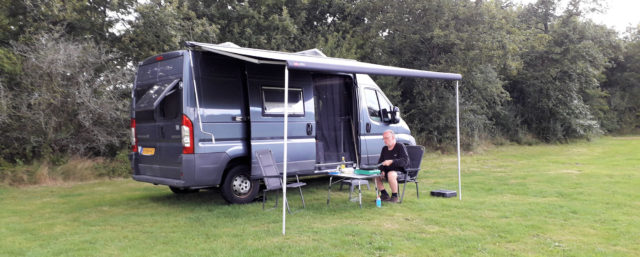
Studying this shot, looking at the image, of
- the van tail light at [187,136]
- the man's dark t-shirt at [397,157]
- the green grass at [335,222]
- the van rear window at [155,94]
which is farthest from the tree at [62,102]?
the man's dark t-shirt at [397,157]

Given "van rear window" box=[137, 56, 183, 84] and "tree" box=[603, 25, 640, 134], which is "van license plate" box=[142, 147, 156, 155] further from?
"tree" box=[603, 25, 640, 134]

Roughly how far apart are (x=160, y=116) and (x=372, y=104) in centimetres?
380

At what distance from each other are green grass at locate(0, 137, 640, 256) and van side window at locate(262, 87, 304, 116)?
140 cm

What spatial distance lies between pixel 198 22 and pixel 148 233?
27.2 ft

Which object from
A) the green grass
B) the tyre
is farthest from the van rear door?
the tyre

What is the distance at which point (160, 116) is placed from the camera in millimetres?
6508

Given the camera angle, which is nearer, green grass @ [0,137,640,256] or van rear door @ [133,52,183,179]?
green grass @ [0,137,640,256]

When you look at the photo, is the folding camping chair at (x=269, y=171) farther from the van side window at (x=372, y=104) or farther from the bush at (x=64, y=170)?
the bush at (x=64, y=170)

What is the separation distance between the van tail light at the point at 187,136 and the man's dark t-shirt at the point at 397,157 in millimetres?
2831

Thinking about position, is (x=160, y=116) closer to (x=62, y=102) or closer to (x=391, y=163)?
(x=391, y=163)

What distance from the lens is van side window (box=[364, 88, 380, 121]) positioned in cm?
832

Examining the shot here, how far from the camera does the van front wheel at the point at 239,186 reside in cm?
652

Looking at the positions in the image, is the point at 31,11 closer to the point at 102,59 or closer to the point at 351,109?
the point at 102,59

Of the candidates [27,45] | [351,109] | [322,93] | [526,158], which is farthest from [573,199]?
[27,45]
